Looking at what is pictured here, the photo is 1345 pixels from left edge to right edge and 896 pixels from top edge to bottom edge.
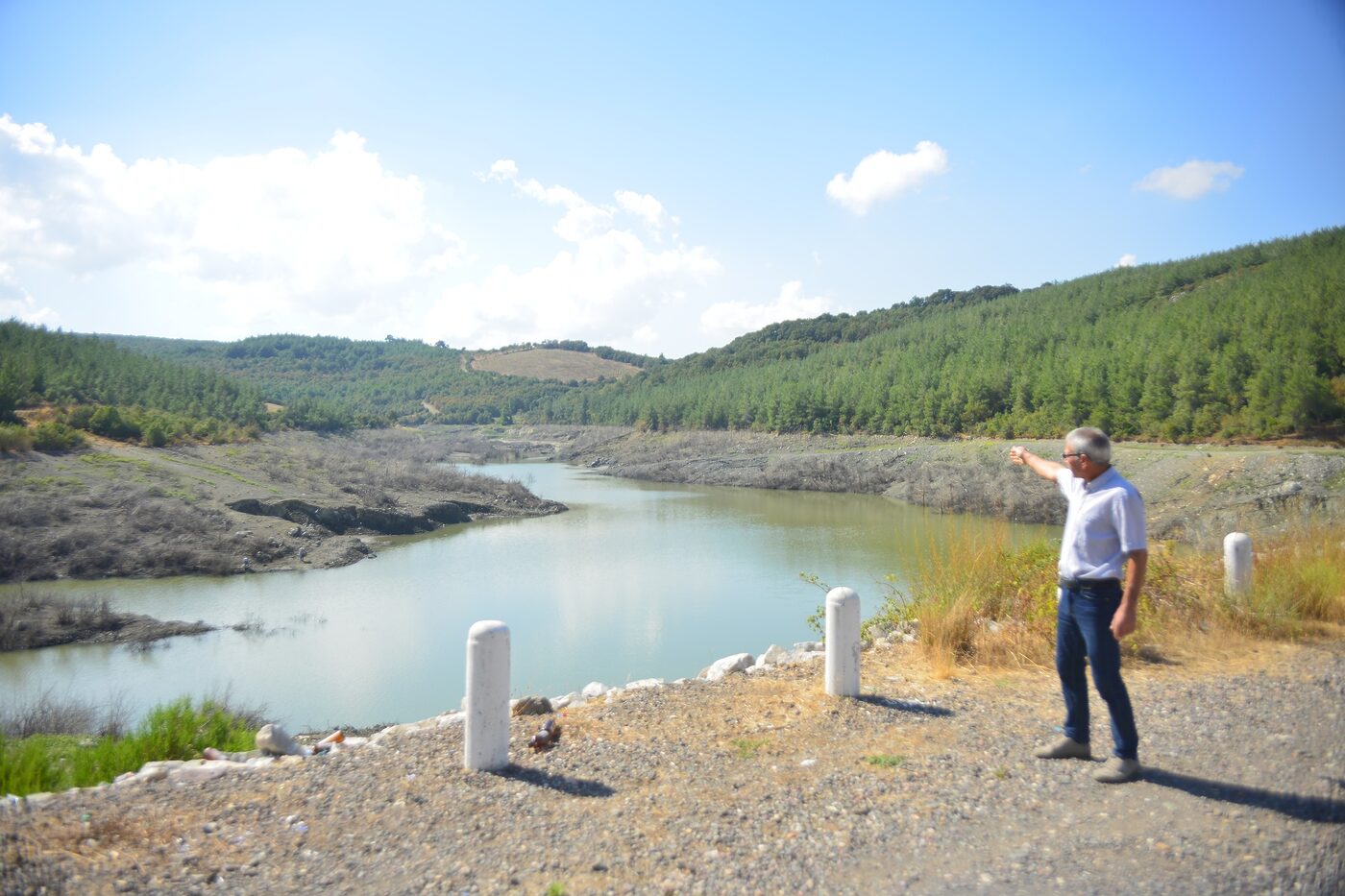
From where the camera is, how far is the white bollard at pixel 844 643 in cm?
546

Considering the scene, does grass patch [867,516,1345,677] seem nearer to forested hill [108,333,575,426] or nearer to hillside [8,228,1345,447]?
hillside [8,228,1345,447]

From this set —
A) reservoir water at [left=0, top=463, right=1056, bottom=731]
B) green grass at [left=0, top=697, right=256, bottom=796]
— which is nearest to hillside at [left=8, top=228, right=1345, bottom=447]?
reservoir water at [left=0, top=463, right=1056, bottom=731]

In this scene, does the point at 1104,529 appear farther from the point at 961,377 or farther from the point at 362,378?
the point at 362,378

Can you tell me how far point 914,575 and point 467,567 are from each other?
18.2m

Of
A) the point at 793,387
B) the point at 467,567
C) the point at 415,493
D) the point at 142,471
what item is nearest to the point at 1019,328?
the point at 793,387

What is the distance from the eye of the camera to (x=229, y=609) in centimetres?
1873

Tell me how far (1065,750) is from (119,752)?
6187 millimetres

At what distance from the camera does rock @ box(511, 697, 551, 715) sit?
18.2ft

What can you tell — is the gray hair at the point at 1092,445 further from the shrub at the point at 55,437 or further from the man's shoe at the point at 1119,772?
the shrub at the point at 55,437

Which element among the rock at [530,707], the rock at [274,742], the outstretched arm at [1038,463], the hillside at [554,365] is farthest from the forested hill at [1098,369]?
the rock at [274,742]

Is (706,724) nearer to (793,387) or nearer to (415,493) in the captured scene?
(415,493)

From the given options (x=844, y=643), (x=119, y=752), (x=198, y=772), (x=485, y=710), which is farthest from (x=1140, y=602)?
(x=119, y=752)

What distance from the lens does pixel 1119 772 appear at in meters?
3.85

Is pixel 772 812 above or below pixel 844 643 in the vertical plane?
below
